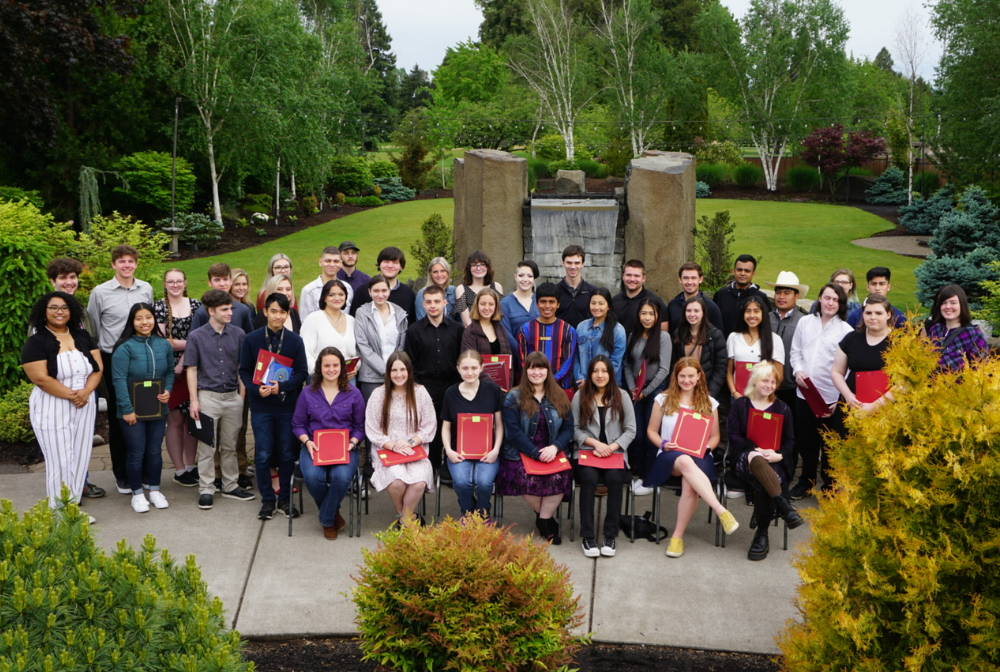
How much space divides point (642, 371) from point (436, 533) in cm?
359

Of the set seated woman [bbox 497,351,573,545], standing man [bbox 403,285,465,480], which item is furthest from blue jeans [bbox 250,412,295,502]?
seated woman [bbox 497,351,573,545]

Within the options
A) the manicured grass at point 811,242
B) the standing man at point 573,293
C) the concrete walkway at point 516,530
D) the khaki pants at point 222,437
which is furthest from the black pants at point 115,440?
the manicured grass at point 811,242

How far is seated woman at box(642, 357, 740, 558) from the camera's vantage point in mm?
6570

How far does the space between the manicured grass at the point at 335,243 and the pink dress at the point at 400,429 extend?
11698 millimetres

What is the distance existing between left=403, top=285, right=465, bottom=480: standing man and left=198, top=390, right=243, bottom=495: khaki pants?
5.04ft

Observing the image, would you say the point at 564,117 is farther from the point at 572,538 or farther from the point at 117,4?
the point at 572,538

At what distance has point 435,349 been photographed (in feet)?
24.6

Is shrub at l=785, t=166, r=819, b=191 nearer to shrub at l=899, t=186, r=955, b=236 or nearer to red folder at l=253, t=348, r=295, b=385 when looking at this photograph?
shrub at l=899, t=186, r=955, b=236

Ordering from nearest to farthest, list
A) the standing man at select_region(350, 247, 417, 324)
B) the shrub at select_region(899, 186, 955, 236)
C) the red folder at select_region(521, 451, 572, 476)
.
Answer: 1. the red folder at select_region(521, 451, 572, 476)
2. the standing man at select_region(350, 247, 417, 324)
3. the shrub at select_region(899, 186, 955, 236)

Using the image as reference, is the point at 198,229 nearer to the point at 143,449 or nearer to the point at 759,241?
the point at 759,241

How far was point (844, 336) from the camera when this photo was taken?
7402 mm

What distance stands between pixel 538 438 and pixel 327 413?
5.39 feet

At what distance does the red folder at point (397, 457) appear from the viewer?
22.0ft

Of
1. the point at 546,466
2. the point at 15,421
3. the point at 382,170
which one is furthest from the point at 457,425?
the point at 382,170
